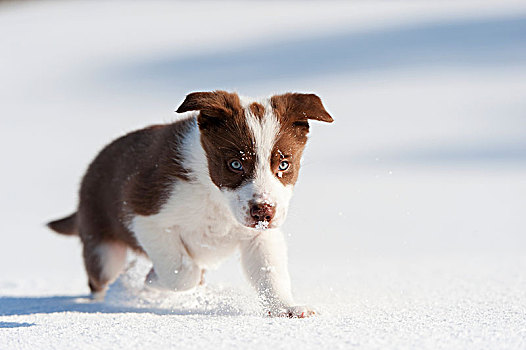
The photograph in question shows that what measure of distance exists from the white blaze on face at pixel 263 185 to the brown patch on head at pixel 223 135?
4 cm

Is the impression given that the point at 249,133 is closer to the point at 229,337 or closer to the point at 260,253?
the point at 260,253

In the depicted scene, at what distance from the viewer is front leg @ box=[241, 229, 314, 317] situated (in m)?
4.15

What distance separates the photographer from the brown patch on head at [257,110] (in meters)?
4.09

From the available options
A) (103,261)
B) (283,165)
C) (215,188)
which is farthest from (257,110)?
(103,261)

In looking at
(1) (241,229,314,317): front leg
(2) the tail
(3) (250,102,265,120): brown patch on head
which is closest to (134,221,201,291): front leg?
(1) (241,229,314,317): front leg

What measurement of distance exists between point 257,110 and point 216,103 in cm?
23

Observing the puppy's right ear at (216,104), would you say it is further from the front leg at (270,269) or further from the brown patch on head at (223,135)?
the front leg at (270,269)

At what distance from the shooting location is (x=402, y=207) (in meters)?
8.41

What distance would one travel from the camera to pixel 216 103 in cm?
409

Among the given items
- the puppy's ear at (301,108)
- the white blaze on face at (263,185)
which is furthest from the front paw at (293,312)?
the puppy's ear at (301,108)

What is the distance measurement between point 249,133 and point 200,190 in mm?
554

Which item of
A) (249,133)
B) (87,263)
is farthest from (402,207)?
(249,133)


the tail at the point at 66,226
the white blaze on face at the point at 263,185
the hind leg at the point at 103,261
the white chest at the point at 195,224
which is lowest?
the hind leg at the point at 103,261

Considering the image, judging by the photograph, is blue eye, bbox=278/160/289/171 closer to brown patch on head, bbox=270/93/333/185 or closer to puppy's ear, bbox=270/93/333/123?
brown patch on head, bbox=270/93/333/185
